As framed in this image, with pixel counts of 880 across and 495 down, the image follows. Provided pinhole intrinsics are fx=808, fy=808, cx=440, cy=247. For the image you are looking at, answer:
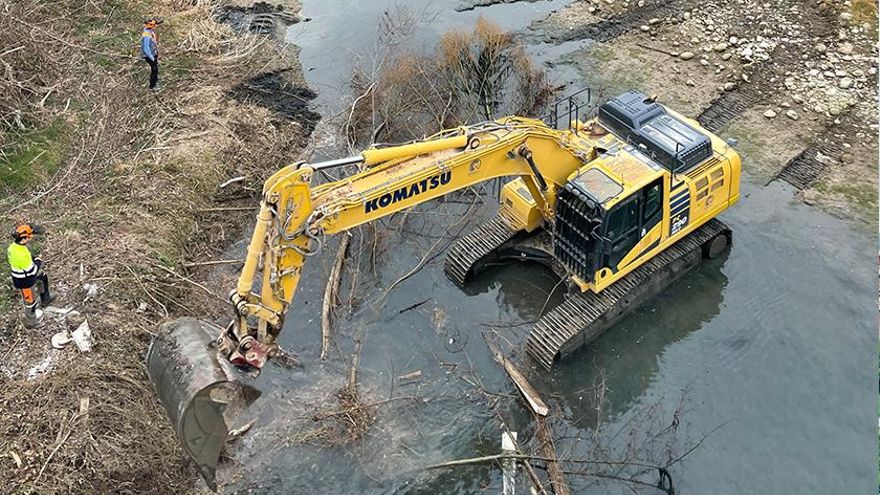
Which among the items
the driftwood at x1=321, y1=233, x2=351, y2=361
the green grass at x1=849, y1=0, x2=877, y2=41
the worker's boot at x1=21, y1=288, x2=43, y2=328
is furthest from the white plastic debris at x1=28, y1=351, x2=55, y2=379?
the green grass at x1=849, y1=0, x2=877, y2=41

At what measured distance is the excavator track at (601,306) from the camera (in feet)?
42.5

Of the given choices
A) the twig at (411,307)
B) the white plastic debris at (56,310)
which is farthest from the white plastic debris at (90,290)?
the twig at (411,307)

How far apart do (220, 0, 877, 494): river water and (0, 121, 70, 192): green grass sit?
18.8ft

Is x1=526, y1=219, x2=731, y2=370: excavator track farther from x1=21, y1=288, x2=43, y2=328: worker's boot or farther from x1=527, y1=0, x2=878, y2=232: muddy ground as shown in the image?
x1=21, y1=288, x2=43, y2=328: worker's boot

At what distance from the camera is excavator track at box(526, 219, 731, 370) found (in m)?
13.0

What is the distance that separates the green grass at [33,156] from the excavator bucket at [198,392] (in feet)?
23.2

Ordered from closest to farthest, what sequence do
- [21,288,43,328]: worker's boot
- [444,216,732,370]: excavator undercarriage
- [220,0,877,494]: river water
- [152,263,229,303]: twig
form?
1. [220,0,877,494]: river water
2. [21,288,43,328]: worker's boot
3. [444,216,732,370]: excavator undercarriage
4. [152,263,229,303]: twig

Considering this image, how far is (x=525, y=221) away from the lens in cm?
1418

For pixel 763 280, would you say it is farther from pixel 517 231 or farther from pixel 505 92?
pixel 505 92

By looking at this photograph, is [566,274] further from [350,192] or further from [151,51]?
[151,51]

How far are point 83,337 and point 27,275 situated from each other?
124 cm

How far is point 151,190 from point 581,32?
11.6 metres

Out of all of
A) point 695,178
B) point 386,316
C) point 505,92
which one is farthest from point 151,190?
point 695,178

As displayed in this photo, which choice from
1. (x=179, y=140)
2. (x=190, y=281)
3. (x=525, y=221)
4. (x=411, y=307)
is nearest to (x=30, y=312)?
(x=190, y=281)
